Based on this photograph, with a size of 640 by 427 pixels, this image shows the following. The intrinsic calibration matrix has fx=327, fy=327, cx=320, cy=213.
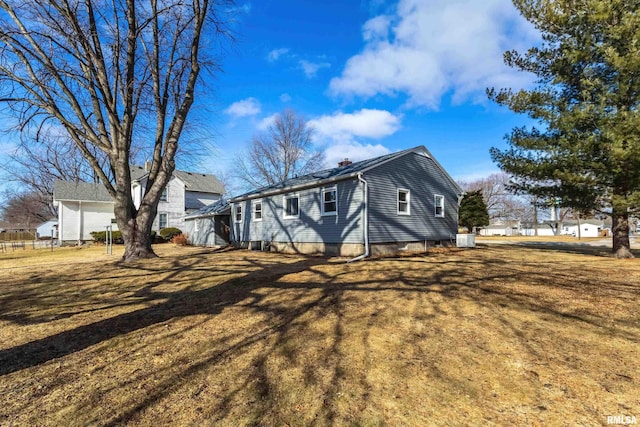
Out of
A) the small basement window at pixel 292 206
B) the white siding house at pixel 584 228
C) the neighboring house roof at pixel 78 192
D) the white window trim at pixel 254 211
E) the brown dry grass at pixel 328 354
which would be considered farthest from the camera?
the white siding house at pixel 584 228

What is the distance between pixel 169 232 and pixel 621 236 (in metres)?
29.4

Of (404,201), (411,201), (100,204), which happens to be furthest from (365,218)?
(100,204)

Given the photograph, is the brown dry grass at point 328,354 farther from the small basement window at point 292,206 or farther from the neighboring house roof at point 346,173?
the small basement window at point 292,206

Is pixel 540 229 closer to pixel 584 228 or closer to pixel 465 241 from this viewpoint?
pixel 584 228

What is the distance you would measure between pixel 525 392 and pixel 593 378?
2.74 feet

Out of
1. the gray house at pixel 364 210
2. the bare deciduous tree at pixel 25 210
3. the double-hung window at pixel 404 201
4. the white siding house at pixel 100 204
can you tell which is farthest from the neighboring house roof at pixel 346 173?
the bare deciduous tree at pixel 25 210

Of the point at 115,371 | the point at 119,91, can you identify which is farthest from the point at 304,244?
the point at 115,371

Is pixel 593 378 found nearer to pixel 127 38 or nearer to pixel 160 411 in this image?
pixel 160 411

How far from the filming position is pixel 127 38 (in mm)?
11953

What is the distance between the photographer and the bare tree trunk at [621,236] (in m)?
12.7

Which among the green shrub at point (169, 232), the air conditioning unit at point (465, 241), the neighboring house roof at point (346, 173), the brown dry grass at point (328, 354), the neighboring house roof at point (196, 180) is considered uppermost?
the neighboring house roof at point (196, 180)

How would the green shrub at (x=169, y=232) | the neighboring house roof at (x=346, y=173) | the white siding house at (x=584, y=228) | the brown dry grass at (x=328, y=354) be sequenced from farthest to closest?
the white siding house at (x=584, y=228), the green shrub at (x=169, y=232), the neighboring house roof at (x=346, y=173), the brown dry grass at (x=328, y=354)

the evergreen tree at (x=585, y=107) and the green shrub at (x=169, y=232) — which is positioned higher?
the evergreen tree at (x=585, y=107)

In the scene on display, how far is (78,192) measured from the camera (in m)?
27.8
